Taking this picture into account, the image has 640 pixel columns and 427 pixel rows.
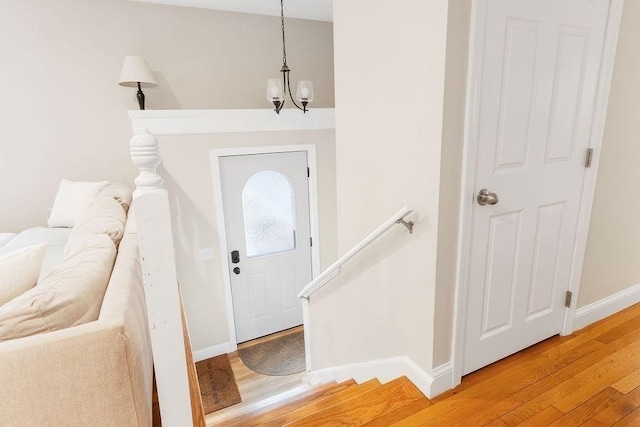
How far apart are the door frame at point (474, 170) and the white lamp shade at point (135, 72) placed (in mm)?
2724

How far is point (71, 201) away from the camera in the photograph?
2936mm

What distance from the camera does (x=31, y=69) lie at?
304 centimetres

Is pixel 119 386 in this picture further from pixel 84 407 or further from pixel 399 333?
pixel 399 333

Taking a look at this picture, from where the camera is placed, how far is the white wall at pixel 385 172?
1.49m

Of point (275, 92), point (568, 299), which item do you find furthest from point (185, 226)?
point (568, 299)

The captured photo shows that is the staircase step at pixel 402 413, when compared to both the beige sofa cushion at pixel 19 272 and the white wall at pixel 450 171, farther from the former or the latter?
the beige sofa cushion at pixel 19 272

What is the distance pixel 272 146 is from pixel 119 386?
9.27ft

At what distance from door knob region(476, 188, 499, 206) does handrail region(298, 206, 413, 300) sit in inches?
11.7

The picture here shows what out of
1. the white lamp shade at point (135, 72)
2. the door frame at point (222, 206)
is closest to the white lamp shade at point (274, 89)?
the door frame at point (222, 206)

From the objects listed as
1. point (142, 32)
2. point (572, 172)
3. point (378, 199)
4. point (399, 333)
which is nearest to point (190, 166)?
point (142, 32)

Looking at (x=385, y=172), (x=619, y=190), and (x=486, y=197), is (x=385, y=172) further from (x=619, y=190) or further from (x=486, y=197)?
(x=619, y=190)

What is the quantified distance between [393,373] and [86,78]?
3.44 m

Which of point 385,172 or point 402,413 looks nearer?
point 402,413

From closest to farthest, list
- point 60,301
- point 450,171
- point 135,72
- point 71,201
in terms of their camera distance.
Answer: point 60,301 < point 450,171 < point 71,201 < point 135,72
